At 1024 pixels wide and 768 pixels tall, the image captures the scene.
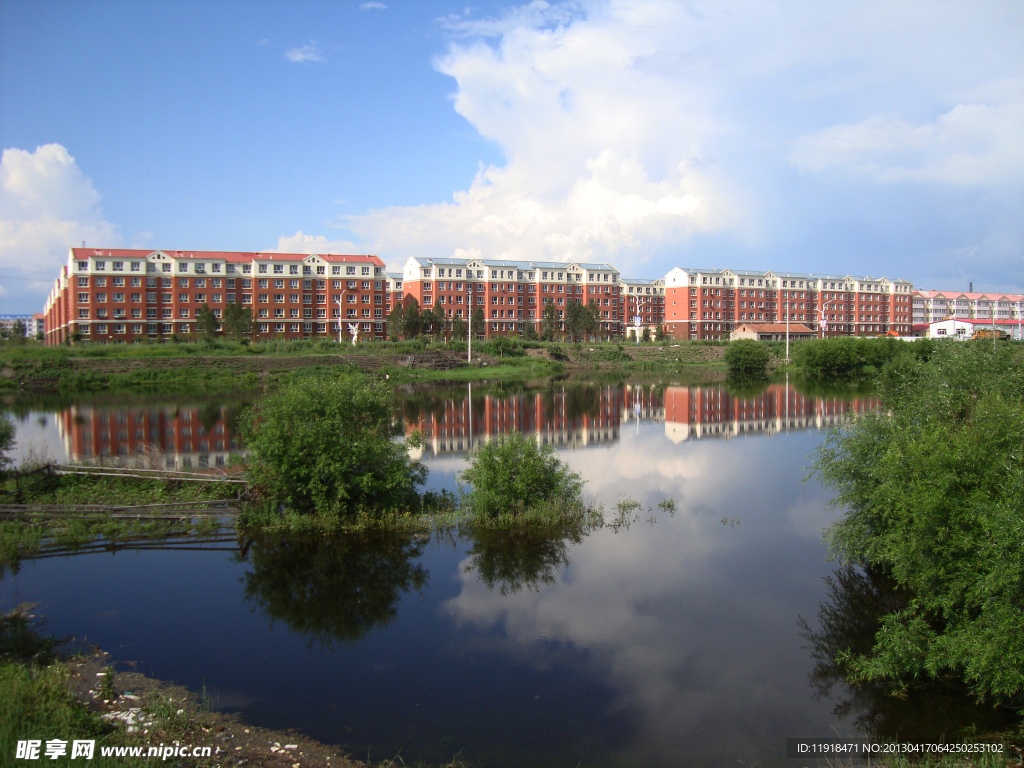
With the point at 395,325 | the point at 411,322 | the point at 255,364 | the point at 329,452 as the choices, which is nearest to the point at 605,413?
the point at 329,452

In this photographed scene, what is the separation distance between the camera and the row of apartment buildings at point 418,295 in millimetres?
68938

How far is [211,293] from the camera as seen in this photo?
7138cm

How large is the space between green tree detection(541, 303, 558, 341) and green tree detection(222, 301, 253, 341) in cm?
3311

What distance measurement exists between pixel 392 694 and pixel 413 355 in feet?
168

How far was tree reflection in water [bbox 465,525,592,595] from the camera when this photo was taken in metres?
11.9

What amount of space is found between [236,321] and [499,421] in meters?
41.8

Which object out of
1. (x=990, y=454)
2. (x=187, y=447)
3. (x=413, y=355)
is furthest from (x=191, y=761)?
(x=413, y=355)

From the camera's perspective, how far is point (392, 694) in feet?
27.2

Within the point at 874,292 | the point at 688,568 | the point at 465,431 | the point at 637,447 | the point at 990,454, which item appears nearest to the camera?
the point at 990,454

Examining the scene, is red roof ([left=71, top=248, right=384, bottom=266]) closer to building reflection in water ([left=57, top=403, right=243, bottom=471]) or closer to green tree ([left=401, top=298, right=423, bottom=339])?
green tree ([left=401, top=298, right=423, bottom=339])

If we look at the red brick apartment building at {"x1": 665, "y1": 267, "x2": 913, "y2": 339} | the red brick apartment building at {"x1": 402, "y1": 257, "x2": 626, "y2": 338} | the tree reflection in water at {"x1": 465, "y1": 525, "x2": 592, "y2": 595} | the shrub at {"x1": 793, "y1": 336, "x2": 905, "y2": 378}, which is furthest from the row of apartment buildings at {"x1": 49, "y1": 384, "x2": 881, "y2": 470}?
the red brick apartment building at {"x1": 665, "y1": 267, "x2": 913, "y2": 339}

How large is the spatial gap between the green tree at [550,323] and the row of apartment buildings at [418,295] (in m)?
5.74

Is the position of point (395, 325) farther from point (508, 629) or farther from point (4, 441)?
point (508, 629)

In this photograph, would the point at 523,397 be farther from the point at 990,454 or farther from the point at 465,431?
the point at 990,454
